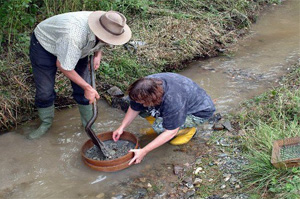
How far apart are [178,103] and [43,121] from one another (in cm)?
180

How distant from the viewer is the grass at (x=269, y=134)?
2924 mm

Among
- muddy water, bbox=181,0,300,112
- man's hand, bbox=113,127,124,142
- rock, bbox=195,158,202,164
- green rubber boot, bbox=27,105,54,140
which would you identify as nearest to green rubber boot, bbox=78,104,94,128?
green rubber boot, bbox=27,105,54,140

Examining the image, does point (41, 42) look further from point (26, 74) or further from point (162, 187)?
point (162, 187)

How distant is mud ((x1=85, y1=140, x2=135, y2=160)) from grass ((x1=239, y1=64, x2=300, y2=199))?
127cm

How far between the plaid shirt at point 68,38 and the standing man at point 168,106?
0.62 m

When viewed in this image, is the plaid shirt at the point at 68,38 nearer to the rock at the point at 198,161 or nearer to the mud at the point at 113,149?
the mud at the point at 113,149

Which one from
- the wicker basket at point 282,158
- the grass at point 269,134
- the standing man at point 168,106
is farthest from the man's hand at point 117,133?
the wicker basket at point 282,158

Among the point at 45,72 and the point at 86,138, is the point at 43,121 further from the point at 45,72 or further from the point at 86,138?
the point at 45,72

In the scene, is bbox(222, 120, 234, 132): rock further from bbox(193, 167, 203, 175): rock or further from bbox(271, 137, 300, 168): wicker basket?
bbox(271, 137, 300, 168): wicker basket

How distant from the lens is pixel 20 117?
454cm

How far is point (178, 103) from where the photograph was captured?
3.36 meters

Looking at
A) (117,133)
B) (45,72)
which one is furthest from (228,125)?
A: (45,72)

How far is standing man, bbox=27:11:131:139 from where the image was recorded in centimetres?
324

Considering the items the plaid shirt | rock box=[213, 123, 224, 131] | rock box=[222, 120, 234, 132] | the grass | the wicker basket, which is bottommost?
rock box=[213, 123, 224, 131]
